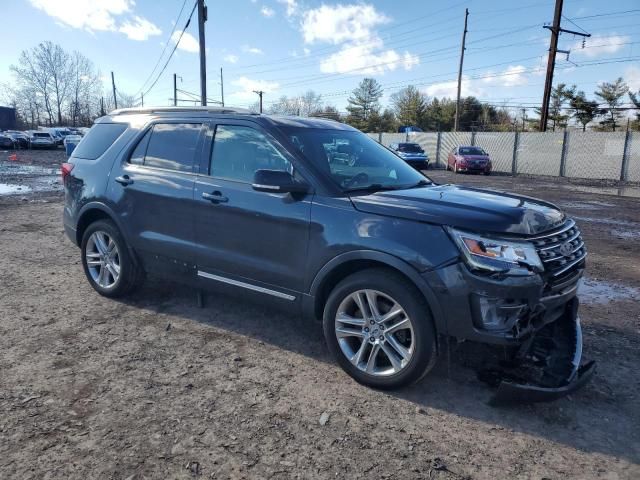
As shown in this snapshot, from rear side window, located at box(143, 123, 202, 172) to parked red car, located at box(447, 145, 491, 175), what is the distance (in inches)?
994

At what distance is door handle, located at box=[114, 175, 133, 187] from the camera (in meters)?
4.62

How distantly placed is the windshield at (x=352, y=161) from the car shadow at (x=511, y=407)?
1394mm

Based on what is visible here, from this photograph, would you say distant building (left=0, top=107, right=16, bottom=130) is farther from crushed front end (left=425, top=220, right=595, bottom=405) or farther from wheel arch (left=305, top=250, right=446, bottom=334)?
crushed front end (left=425, top=220, right=595, bottom=405)

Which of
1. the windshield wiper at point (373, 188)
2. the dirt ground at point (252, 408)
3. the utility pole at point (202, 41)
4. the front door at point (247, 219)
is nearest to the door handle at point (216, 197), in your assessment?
the front door at point (247, 219)

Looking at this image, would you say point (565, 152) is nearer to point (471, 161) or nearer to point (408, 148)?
point (471, 161)

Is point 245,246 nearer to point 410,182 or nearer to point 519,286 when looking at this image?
point 410,182

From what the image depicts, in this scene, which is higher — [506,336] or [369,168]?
[369,168]

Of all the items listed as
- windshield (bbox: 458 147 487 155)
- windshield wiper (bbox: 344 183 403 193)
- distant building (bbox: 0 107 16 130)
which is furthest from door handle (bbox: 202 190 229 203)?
distant building (bbox: 0 107 16 130)

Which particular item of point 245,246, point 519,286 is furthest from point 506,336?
point 245,246

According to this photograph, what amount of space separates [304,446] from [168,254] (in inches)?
92.4

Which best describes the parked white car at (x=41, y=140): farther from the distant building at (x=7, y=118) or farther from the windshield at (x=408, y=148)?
the windshield at (x=408, y=148)

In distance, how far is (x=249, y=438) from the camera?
2.78 meters

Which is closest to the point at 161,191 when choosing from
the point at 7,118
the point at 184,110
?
the point at 184,110

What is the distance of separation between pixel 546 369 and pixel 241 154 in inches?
109
